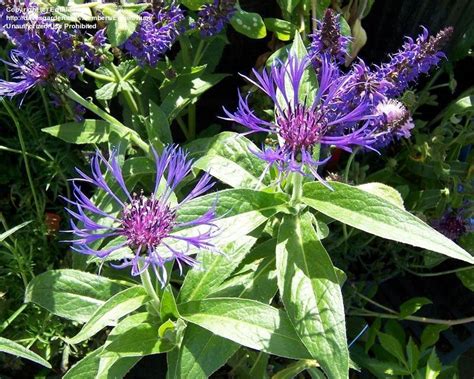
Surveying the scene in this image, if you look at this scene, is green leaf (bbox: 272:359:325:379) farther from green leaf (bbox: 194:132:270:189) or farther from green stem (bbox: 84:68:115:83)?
green stem (bbox: 84:68:115:83)

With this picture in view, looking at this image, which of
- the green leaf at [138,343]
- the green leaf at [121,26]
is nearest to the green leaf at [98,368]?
the green leaf at [138,343]

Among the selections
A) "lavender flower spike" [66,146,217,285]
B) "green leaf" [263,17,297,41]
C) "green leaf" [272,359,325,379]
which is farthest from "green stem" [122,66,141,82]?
"green leaf" [272,359,325,379]

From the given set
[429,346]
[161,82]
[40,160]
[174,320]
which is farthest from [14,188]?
[429,346]

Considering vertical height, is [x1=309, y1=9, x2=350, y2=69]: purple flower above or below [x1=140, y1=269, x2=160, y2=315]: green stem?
above

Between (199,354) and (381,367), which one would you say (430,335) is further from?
(199,354)

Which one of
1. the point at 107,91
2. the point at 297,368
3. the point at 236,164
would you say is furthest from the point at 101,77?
the point at 297,368

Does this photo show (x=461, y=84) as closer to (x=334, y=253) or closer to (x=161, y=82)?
(x=334, y=253)
